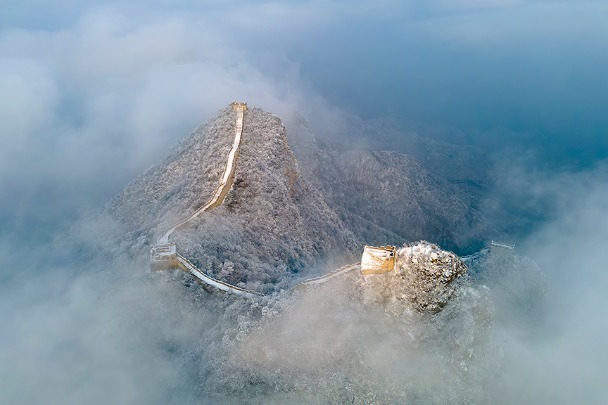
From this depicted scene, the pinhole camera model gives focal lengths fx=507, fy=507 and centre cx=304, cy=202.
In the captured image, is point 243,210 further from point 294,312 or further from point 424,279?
point 424,279

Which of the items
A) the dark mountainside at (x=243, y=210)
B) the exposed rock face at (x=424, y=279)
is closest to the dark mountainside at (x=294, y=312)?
the exposed rock face at (x=424, y=279)

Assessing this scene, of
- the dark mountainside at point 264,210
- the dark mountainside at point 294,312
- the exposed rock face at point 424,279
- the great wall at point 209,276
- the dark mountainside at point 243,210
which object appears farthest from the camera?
the dark mountainside at point 264,210

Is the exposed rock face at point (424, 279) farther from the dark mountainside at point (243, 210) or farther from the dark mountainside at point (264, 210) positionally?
the dark mountainside at point (243, 210)

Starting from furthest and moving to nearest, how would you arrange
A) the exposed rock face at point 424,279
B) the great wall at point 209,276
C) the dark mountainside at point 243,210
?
the dark mountainside at point 243,210
the great wall at point 209,276
the exposed rock face at point 424,279

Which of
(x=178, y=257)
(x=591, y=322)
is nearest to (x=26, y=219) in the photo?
(x=178, y=257)

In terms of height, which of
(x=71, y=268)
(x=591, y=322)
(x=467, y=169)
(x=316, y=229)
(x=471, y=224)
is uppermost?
(x=71, y=268)

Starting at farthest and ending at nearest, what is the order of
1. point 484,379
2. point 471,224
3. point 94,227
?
point 471,224 → point 94,227 → point 484,379

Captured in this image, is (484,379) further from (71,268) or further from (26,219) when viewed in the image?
(26,219)
